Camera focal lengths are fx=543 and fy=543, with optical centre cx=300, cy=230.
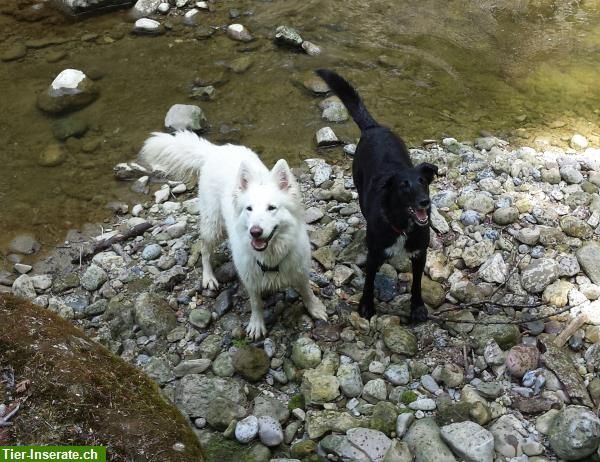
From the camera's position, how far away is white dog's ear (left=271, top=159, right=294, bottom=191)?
13.1 feet

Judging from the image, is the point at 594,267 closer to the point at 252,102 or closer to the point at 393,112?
the point at 393,112

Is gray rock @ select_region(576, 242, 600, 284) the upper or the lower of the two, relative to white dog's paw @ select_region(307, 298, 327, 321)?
upper

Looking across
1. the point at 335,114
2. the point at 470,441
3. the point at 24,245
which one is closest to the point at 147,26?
the point at 335,114

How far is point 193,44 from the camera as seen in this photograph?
907 centimetres

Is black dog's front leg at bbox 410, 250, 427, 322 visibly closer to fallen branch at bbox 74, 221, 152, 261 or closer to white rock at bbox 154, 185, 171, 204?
fallen branch at bbox 74, 221, 152, 261

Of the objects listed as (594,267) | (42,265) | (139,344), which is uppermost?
(594,267)

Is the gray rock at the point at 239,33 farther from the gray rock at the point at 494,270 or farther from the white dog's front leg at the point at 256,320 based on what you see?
the gray rock at the point at 494,270

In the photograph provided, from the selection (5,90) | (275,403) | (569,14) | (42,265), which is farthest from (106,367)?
(569,14)

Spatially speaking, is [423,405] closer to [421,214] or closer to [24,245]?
[421,214]

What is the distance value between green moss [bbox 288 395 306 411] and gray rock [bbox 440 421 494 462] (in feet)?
3.22

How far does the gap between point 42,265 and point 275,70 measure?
4407 millimetres

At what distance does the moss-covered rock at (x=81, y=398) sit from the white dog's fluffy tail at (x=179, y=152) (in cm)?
237

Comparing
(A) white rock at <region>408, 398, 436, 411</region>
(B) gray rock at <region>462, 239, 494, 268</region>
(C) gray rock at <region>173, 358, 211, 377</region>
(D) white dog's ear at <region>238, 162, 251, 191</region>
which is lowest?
(C) gray rock at <region>173, 358, 211, 377</region>

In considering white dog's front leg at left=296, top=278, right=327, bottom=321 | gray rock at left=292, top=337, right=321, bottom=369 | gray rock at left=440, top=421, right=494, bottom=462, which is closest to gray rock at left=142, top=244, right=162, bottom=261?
white dog's front leg at left=296, top=278, right=327, bottom=321
